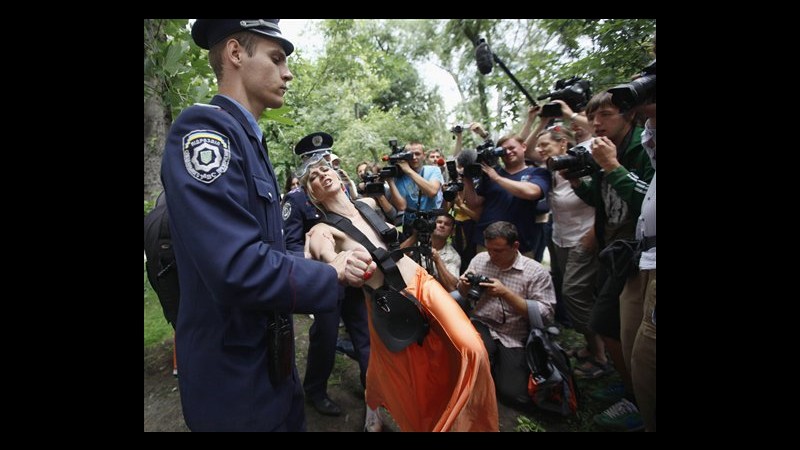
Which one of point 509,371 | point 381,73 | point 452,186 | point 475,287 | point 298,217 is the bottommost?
point 509,371

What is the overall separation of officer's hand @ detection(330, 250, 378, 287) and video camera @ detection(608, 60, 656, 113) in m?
1.52

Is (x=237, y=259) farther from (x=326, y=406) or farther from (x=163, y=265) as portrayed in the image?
(x=326, y=406)

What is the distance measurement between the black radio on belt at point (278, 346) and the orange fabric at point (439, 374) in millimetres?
768

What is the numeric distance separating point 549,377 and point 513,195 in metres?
1.73

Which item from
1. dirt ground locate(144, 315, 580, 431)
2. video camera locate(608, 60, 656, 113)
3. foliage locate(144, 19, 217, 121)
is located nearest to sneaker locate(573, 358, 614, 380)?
dirt ground locate(144, 315, 580, 431)

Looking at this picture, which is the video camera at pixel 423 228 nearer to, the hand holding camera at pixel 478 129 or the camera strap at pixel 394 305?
the hand holding camera at pixel 478 129

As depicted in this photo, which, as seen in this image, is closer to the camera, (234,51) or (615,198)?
(234,51)

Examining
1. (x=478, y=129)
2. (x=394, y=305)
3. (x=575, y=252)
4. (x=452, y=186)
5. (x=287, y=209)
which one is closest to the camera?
(x=394, y=305)

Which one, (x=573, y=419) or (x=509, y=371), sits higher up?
(x=509, y=371)

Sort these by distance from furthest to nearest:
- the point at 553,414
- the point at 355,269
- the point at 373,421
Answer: the point at 553,414
the point at 373,421
the point at 355,269

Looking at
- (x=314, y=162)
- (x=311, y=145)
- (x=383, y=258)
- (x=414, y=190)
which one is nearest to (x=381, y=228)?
(x=383, y=258)

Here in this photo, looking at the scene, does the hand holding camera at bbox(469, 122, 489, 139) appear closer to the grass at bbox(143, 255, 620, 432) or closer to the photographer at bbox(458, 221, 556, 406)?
the photographer at bbox(458, 221, 556, 406)

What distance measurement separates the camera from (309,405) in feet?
10.2

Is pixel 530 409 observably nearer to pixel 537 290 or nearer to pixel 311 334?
pixel 537 290
